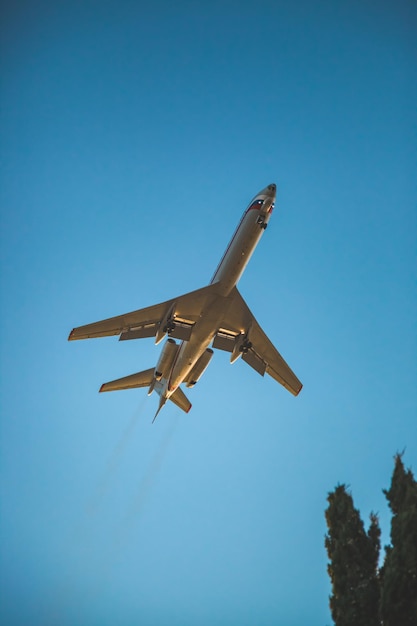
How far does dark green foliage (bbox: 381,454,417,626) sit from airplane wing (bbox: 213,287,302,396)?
13422 mm

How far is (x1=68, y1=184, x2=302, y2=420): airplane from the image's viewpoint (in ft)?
92.9

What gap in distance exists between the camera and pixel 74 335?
2878 centimetres

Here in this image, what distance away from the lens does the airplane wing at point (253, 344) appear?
3170cm

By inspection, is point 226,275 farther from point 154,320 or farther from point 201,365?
point 201,365

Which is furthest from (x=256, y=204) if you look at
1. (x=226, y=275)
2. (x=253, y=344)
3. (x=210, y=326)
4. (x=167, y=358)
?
(x=167, y=358)

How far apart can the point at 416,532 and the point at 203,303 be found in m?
16.3

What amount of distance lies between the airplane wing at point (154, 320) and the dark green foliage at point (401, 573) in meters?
15.6

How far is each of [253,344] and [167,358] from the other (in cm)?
586

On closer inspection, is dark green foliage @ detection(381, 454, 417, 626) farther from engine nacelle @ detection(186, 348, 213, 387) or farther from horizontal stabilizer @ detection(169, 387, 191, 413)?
horizontal stabilizer @ detection(169, 387, 191, 413)

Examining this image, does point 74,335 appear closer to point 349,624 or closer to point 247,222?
point 247,222

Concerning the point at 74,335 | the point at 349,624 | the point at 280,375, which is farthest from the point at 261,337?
the point at 349,624

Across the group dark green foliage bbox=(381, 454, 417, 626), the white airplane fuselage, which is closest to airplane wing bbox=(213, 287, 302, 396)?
the white airplane fuselage

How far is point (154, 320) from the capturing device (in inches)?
1222

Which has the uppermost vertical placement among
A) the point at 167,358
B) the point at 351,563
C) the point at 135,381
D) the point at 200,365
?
the point at 200,365
